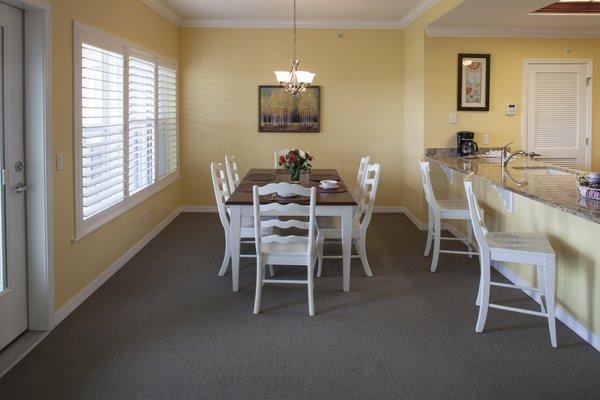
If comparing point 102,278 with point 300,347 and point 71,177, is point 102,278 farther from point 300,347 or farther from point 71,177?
point 300,347

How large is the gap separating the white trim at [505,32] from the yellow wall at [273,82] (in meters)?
1.28

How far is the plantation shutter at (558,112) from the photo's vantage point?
649 cm

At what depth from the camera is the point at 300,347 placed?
3271 mm

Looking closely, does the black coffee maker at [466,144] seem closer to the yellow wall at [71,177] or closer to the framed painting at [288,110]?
the framed painting at [288,110]

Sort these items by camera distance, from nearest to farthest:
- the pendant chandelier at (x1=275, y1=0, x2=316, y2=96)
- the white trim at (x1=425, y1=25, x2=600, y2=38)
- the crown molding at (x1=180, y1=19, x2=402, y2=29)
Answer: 1. the pendant chandelier at (x1=275, y1=0, x2=316, y2=96)
2. the white trim at (x1=425, y1=25, x2=600, y2=38)
3. the crown molding at (x1=180, y1=19, x2=402, y2=29)

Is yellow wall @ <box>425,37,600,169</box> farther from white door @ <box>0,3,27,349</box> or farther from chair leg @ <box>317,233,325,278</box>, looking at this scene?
white door @ <box>0,3,27,349</box>

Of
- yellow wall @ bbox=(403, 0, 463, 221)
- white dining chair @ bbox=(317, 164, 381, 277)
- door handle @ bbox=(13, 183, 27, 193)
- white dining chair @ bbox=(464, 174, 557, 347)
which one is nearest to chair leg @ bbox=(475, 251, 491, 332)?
white dining chair @ bbox=(464, 174, 557, 347)

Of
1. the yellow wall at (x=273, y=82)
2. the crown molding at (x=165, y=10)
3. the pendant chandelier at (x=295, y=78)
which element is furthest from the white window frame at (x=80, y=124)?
the pendant chandelier at (x=295, y=78)

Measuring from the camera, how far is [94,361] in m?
3.06

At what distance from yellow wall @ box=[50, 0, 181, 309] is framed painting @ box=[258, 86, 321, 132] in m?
2.37

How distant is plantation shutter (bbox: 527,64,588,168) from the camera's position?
6488 mm

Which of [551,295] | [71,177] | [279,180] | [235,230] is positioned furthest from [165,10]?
[551,295]

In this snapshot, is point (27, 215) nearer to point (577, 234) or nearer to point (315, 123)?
point (577, 234)

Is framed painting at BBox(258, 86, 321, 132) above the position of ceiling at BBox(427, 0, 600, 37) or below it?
below
